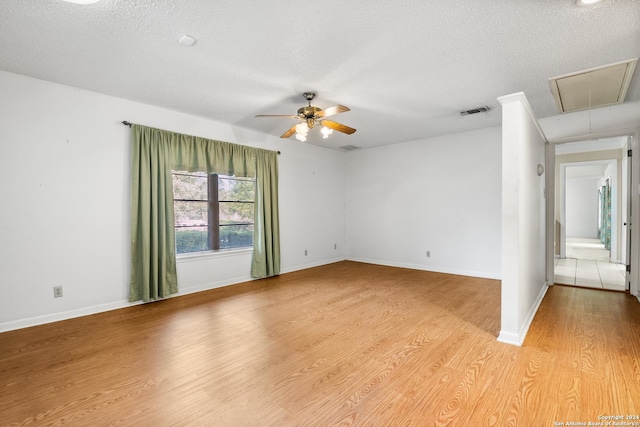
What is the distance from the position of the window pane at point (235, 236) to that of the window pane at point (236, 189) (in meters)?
0.48

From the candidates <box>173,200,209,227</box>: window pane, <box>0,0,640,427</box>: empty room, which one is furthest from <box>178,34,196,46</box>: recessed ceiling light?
<box>173,200,209,227</box>: window pane

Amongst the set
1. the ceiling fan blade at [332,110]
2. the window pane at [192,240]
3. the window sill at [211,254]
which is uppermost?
the ceiling fan blade at [332,110]

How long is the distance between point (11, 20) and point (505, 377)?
446 centimetres

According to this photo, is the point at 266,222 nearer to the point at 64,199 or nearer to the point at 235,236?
the point at 235,236

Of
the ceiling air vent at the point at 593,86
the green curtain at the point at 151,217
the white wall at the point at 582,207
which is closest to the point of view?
the ceiling air vent at the point at 593,86

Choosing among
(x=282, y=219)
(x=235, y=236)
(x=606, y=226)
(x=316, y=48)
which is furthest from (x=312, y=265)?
(x=606, y=226)

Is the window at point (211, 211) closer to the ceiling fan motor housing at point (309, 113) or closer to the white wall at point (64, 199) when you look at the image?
the white wall at point (64, 199)

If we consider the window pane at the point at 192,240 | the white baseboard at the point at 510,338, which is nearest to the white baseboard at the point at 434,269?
the white baseboard at the point at 510,338

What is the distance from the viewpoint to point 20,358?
2.43m

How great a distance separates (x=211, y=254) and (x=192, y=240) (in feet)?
1.17

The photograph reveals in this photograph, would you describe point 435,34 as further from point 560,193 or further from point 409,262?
point 560,193

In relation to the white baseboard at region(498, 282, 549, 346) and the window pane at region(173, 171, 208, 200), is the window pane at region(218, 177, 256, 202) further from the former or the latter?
the white baseboard at region(498, 282, 549, 346)

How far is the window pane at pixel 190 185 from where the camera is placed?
14.2 ft

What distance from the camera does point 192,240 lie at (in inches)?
177
